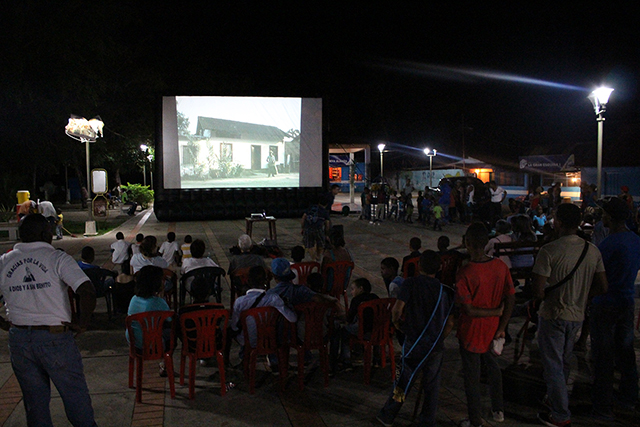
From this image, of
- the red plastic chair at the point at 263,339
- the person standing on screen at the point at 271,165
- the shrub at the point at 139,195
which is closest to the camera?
the red plastic chair at the point at 263,339

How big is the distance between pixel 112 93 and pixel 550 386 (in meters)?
28.4

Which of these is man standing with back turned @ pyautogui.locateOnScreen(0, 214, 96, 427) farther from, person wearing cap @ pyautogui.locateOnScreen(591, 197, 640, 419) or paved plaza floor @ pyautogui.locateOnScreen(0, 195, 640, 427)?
person wearing cap @ pyautogui.locateOnScreen(591, 197, 640, 419)

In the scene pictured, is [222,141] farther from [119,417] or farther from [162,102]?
[119,417]

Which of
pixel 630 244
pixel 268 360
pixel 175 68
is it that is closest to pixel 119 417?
pixel 268 360

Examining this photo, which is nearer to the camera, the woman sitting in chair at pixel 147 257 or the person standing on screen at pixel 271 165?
the woman sitting in chair at pixel 147 257

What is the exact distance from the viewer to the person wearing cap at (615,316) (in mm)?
3879

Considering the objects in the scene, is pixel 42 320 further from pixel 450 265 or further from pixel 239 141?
pixel 239 141

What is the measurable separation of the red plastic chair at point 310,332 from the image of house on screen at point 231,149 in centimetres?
1579

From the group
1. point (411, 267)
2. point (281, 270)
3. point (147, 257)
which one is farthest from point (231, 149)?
point (281, 270)

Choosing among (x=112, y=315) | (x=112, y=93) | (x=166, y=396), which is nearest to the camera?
(x=166, y=396)

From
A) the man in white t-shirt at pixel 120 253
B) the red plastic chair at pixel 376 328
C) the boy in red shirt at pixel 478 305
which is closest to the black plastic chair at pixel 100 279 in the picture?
the man in white t-shirt at pixel 120 253

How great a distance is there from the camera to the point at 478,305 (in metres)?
3.45

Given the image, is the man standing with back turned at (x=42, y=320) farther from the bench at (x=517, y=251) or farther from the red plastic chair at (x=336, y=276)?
the bench at (x=517, y=251)

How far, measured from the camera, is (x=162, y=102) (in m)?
19.1
